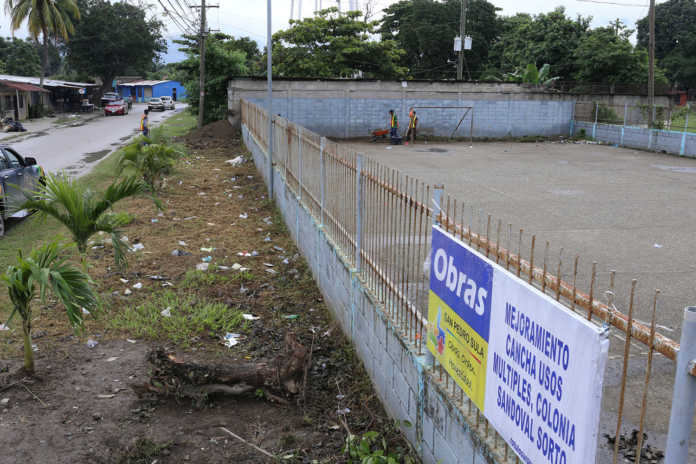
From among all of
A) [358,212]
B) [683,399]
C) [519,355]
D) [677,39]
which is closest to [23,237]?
[358,212]

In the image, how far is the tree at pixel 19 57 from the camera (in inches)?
2499

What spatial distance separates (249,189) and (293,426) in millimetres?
10864

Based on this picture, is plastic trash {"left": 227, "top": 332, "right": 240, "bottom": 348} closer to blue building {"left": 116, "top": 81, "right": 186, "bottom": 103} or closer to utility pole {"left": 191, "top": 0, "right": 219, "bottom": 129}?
utility pole {"left": 191, "top": 0, "right": 219, "bottom": 129}

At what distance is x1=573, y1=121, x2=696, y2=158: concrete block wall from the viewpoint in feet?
80.5

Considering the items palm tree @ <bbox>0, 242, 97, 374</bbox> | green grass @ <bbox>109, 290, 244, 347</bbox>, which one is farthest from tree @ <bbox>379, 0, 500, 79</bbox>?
palm tree @ <bbox>0, 242, 97, 374</bbox>

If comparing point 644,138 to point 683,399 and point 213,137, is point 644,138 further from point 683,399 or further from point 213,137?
point 683,399

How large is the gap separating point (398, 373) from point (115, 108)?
48.8m

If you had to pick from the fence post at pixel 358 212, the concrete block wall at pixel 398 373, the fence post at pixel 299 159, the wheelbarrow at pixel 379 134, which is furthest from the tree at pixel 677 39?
the fence post at pixel 358 212

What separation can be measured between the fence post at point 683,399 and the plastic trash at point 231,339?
5.08m

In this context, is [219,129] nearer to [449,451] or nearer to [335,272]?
[335,272]

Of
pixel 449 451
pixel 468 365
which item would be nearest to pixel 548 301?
pixel 468 365

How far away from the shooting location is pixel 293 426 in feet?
16.7

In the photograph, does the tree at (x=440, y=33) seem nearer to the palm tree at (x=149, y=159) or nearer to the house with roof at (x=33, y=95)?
the house with roof at (x=33, y=95)

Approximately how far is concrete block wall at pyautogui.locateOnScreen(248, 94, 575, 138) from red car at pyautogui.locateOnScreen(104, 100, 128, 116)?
24327mm
